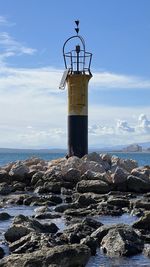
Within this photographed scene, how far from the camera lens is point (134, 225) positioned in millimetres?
14133

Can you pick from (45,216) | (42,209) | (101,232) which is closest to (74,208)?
(42,209)

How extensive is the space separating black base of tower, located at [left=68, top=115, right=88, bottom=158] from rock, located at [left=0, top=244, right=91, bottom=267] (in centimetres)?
1709

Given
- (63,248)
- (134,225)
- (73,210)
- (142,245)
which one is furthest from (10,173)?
(63,248)

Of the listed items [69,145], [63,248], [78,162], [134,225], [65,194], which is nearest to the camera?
[63,248]

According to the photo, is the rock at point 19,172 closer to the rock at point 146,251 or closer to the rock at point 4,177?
the rock at point 4,177

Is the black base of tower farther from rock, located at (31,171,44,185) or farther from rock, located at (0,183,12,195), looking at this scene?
rock, located at (0,183,12,195)

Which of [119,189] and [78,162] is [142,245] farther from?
[78,162]

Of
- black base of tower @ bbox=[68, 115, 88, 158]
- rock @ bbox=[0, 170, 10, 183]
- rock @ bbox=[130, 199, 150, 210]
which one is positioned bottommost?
rock @ bbox=[130, 199, 150, 210]

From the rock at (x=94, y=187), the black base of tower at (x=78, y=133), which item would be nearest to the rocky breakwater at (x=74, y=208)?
the rock at (x=94, y=187)

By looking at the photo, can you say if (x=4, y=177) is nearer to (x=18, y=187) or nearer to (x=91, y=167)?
(x=18, y=187)

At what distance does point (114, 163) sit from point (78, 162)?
92.3 inches

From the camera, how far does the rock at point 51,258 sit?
31.6 feet

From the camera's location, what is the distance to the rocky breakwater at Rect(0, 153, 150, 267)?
33.9ft

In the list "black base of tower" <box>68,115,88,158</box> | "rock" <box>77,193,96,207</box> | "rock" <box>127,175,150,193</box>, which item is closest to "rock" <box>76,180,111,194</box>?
"rock" <box>127,175,150,193</box>
